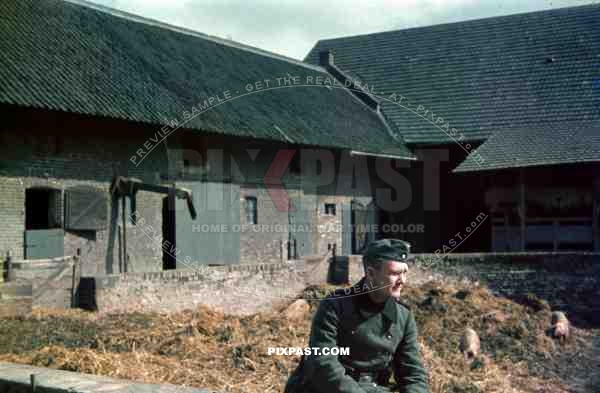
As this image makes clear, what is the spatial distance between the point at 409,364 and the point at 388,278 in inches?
22.1

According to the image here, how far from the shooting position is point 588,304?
50.7 feet

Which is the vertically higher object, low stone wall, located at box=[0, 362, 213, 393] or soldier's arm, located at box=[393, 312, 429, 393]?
soldier's arm, located at box=[393, 312, 429, 393]

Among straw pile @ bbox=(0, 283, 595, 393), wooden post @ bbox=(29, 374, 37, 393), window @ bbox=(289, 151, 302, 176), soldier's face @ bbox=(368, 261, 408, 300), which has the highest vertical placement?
window @ bbox=(289, 151, 302, 176)

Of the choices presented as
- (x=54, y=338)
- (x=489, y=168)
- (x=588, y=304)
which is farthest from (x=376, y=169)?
(x=54, y=338)

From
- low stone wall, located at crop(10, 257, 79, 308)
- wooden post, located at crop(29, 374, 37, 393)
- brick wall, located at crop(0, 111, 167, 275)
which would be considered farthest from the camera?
brick wall, located at crop(0, 111, 167, 275)

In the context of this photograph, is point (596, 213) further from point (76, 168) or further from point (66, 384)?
point (66, 384)

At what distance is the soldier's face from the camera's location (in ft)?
13.4

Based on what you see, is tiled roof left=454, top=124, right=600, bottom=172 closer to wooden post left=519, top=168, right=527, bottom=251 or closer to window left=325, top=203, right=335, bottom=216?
wooden post left=519, top=168, right=527, bottom=251

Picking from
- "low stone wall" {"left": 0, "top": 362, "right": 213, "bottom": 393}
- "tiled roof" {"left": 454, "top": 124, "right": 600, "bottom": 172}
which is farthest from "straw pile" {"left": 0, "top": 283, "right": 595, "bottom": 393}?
"tiled roof" {"left": 454, "top": 124, "right": 600, "bottom": 172}

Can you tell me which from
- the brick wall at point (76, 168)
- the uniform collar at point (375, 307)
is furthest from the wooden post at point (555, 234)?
the uniform collar at point (375, 307)

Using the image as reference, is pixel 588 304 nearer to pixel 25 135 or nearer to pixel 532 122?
pixel 532 122

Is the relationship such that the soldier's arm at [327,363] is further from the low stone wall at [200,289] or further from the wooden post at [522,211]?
the wooden post at [522,211]

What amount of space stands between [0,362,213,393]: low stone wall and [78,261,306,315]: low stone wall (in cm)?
749

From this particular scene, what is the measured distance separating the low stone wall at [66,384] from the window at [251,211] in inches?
613
